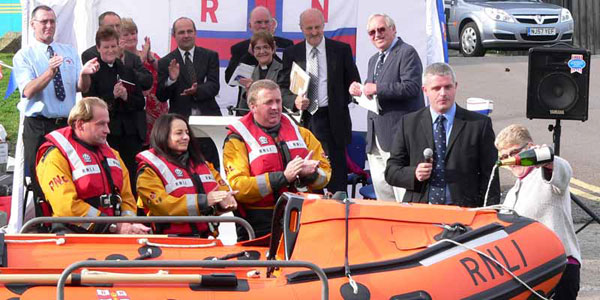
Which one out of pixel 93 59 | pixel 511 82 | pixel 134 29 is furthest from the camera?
pixel 511 82

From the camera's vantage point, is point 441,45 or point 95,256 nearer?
point 95,256

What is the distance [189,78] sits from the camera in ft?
35.2

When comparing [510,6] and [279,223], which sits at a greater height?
[510,6]

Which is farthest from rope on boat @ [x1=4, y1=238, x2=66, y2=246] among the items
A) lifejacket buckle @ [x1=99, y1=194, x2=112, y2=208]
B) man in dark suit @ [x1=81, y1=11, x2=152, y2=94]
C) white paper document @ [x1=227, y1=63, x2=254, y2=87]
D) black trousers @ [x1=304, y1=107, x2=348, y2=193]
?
white paper document @ [x1=227, y1=63, x2=254, y2=87]

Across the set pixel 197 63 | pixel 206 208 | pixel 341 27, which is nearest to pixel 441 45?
pixel 341 27

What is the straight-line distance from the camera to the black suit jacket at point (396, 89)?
9.70m

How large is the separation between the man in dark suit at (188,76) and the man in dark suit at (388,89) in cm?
154

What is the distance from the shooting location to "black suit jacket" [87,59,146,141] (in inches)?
389

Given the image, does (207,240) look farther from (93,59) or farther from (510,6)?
(510,6)

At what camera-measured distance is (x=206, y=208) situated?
25.8ft

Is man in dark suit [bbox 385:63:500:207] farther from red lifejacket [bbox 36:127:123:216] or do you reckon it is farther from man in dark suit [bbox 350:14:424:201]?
red lifejacket [bbox 36:127:123:216]

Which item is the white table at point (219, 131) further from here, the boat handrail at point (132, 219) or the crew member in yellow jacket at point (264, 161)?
the boat handrail at point (132, 219)

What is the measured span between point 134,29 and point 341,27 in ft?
7.35

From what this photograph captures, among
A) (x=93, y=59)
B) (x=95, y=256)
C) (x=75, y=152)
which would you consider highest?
(x=93, y=59)
